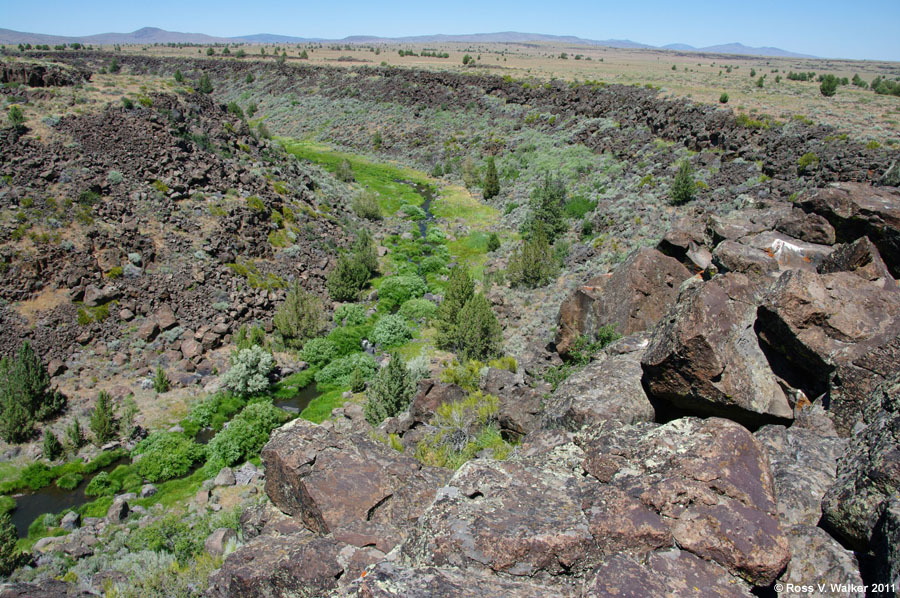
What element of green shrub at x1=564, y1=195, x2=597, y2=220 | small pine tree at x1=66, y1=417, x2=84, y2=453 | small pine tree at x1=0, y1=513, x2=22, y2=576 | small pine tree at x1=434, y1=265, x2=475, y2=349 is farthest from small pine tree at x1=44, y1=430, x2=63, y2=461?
green shrub at x1=564, y1=195, x2=597, y2=220

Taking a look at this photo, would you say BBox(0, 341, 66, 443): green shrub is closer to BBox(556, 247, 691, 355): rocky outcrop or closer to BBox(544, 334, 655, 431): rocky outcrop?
BBox(544, 334, 655, 431): rocky outcrop

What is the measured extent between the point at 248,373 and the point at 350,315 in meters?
6.90

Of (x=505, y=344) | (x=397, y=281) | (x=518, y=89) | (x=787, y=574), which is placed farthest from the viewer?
(x=518, y=89)

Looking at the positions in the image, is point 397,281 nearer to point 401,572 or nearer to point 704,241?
point 704,241

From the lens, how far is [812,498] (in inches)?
256

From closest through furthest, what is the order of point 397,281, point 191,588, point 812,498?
point 812,498
point 191,588
point 397,281

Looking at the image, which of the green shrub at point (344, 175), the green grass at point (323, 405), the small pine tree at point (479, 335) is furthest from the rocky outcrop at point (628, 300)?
the green shrub at point (344, 175)

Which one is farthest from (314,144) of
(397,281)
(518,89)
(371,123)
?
(397,281)

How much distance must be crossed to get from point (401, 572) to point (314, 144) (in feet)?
225

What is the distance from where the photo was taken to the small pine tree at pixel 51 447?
1616 centimetres

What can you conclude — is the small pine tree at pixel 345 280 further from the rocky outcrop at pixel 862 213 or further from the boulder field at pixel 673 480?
the rocky outcrop at pixel 862 213

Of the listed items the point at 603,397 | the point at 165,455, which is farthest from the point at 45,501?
the point at 603,397

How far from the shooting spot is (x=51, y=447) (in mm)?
16188

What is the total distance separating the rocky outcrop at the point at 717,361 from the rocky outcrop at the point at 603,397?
0.59 m
